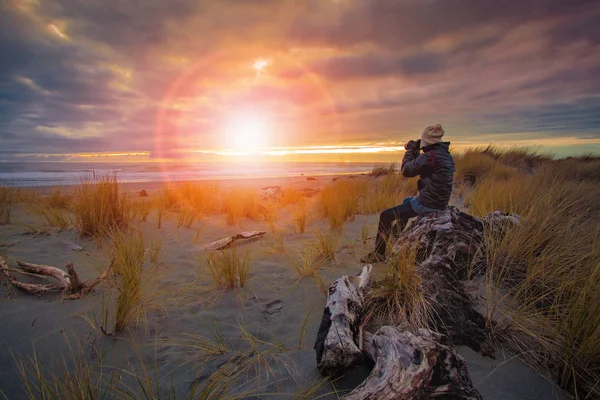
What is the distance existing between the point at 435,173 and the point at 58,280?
15.2 ft

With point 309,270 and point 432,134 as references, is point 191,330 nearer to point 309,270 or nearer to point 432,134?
point 309,270

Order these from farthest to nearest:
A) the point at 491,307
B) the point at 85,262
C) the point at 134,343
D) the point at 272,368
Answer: the point at 85,262 → the point at 491,307 → the point at 134,343 → the point at 272,368

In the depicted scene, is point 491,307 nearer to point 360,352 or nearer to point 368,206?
point 360,352

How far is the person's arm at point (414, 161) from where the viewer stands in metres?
3.80

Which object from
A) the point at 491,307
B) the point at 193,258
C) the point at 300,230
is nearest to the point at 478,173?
the point at 300,230

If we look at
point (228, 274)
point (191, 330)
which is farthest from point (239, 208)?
point (191, 330)

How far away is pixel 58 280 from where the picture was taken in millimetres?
2994

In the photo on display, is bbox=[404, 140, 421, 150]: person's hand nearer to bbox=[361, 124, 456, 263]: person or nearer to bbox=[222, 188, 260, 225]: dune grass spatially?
bbox=[361, 124, 456, 263]: person

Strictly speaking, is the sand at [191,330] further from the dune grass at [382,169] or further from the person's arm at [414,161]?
the dune grass at [382,169]

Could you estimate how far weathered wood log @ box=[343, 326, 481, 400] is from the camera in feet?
4.85

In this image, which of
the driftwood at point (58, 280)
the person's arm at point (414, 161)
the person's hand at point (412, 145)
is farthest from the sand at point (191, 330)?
the person's hand at point (412, 145)

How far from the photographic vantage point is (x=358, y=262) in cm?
392

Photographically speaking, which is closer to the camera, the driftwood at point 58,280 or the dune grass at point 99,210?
the driftwood at point 58,280

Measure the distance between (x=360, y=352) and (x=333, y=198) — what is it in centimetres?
489
